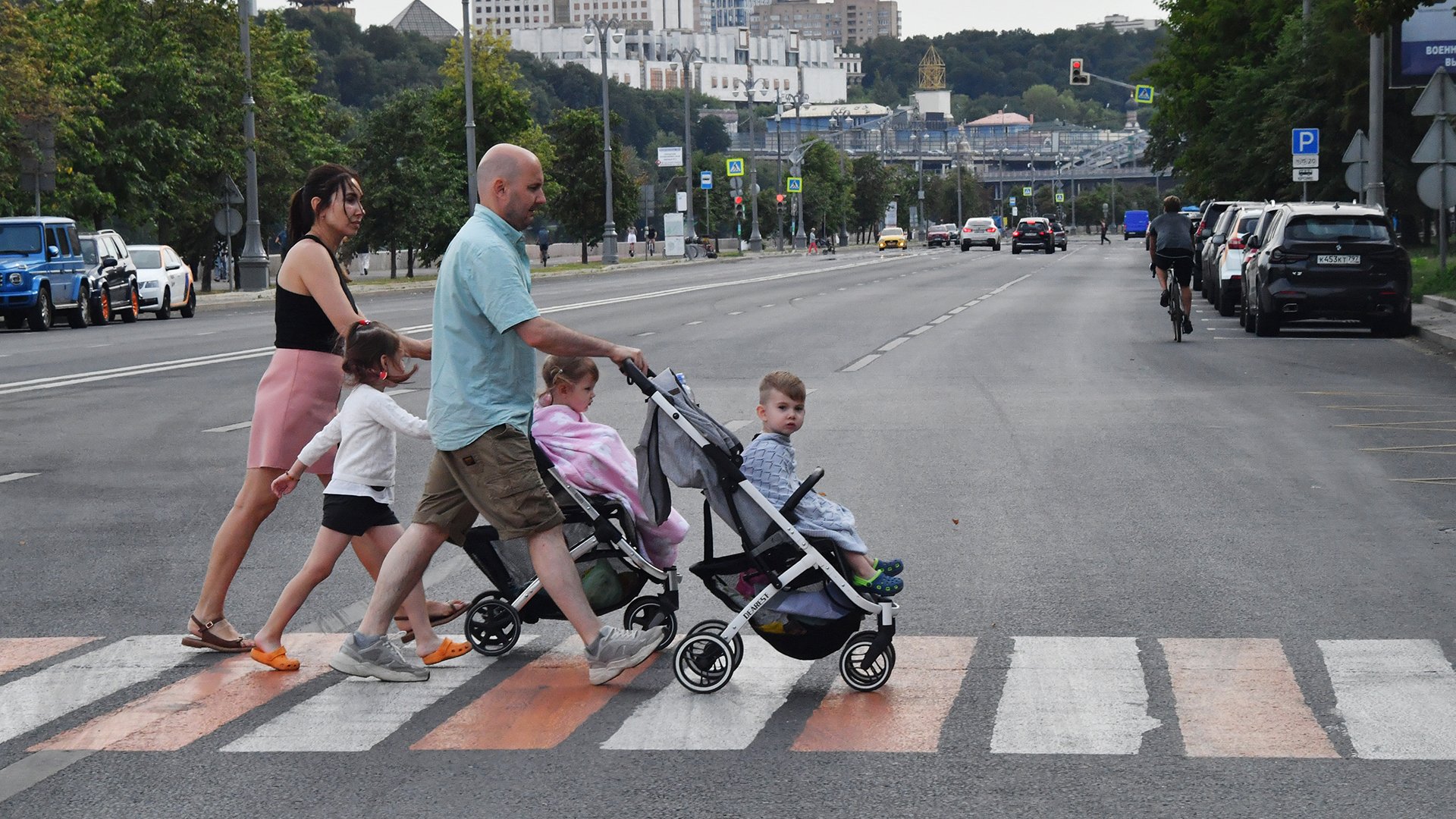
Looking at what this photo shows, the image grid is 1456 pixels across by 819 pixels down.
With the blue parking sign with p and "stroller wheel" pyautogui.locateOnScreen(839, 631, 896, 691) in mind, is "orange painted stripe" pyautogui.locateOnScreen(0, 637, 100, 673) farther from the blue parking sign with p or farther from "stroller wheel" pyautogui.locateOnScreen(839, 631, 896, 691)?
the blue parking sign with p

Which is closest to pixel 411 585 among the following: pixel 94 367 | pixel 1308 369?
pixel 1308 369

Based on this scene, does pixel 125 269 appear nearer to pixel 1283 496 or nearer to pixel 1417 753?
pixel 1283 496

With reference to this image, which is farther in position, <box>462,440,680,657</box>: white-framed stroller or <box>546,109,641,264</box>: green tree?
<box>546,109,641,264</box>: green tree

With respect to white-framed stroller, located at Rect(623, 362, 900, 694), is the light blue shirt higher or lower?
higher

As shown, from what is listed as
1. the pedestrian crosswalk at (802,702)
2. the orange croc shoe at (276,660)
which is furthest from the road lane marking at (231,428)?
the orange croc shoe at (276,660)

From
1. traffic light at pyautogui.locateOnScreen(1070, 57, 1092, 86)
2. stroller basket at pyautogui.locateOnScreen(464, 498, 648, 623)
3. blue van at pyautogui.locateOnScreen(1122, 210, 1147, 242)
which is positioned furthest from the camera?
blue van at pyautogui.locateOnScreen(1122, 210, 1147, 242)

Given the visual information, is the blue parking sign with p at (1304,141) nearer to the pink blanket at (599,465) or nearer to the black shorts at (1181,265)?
the black shorts at (1181,265)

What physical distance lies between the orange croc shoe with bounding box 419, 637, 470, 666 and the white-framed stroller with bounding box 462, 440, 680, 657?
50 mm

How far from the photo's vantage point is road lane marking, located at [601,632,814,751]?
578 cm

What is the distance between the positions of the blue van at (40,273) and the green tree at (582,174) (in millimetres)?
55361

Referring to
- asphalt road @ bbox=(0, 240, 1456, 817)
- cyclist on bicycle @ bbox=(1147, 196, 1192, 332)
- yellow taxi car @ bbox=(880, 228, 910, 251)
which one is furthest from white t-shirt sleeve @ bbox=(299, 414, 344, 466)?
yellow taxi car @ bbox=(880, 228, 910, 251)

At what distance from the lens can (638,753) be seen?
5676 mm

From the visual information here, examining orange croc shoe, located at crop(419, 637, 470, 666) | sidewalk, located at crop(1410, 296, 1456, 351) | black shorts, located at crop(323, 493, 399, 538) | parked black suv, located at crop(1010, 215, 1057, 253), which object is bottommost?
parked black suv, located at crop(1010, 215, 1057, 253)

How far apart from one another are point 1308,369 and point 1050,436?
674 centimetres
